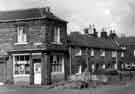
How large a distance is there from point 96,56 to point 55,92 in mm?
21096

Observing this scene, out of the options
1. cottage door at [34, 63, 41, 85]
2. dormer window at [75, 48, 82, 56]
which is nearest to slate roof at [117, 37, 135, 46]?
dormer window at [75, 48, 82, 56]

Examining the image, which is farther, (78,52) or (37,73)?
(78,52)

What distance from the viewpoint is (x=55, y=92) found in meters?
24.4

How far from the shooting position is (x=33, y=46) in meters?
31.4

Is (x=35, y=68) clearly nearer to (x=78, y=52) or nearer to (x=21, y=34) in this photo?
(x=21, y=34)

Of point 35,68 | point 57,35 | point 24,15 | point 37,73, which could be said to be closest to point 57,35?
point 57,35

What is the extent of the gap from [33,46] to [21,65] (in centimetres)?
260

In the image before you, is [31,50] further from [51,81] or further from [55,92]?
[55,92]

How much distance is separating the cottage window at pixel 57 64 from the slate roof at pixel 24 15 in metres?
4.40

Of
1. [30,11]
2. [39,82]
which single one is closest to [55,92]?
[39,82]

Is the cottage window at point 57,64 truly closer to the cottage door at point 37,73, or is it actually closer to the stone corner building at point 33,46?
the stone corner building at point 33,46

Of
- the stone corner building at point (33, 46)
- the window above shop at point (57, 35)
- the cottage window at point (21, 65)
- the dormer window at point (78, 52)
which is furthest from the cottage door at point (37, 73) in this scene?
the dormer window at point (78, 52)

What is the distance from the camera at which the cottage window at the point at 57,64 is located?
32.4m

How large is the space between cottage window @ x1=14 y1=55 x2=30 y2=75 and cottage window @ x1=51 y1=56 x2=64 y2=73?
2.76 m
